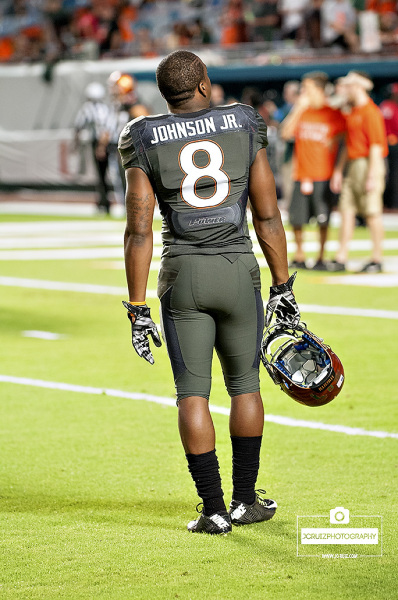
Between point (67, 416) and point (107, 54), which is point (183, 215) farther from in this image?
point (107, 54)

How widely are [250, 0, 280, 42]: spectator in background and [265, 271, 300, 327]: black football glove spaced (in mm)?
21526

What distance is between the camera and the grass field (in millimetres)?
3975

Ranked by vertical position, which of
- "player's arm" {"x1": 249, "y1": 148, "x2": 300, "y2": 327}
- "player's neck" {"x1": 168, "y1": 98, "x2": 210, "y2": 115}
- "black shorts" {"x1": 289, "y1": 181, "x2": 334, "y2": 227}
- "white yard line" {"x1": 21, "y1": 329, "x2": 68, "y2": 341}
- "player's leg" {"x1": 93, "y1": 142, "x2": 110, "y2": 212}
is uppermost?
"player's neck" {"x1": 168, "y1": 98, "x2": 210, "y2": 115}

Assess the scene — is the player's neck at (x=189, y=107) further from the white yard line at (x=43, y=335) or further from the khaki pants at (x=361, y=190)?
the khaki pants at (x=361, y=190)

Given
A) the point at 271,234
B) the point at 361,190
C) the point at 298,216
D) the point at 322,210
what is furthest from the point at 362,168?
the point at 271,234

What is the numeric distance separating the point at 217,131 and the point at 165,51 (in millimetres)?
22058

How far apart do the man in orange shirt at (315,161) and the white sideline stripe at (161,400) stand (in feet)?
20.9

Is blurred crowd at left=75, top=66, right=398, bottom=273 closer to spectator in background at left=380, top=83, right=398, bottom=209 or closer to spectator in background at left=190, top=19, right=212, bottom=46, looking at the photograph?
spectator in background at left=380, top=83, right=398, bottom=209

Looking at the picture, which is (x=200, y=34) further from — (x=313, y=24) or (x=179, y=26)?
(x=313, y=24)

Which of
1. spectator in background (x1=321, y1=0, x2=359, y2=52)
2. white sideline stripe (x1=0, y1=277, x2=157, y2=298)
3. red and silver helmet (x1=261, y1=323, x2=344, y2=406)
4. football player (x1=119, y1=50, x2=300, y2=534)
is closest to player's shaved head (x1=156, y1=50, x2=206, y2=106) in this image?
football player (x1=119, y1=50, x2=300, y2=534)

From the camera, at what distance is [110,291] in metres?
12.3

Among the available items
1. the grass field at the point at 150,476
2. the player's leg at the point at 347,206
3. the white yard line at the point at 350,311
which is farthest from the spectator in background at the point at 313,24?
the grass field at the point at 150,476

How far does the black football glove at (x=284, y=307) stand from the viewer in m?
4.70

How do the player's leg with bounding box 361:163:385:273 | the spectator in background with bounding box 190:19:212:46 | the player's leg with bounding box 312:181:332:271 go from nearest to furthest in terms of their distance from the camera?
1. the player's leg with bounding box 361:163:385:273
2. the player's leg with bounding box 312:181:332:271
3. the spectator in background with bounding box 190:19:212:46
